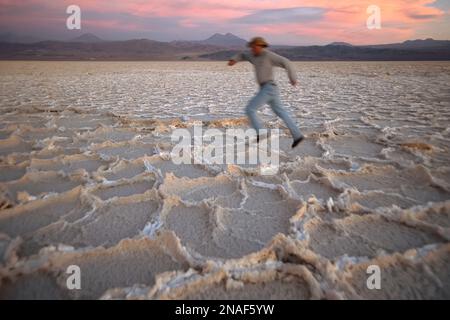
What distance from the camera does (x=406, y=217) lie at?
6.87 ft

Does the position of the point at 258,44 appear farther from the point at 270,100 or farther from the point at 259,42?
the point at 270,100

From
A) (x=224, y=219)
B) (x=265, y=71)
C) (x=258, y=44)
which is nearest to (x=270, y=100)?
(x=265, y=71)

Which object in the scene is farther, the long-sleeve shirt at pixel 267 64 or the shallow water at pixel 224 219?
the long-sleeve shirt at pixel 267 64

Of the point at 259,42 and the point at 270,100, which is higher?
the point at 259,42

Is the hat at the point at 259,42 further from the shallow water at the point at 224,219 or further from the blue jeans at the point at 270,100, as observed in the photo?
the shallow water at the point at 224,219

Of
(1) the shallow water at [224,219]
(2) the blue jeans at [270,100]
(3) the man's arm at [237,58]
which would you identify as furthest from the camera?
(3) the man's arm at [237,58]

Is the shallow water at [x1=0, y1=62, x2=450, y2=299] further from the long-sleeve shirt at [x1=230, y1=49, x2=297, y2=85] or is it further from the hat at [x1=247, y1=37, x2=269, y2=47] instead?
the hat at [x1=247, y1=37, x2=269, y2=47]

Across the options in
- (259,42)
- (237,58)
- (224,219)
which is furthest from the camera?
(237,58)

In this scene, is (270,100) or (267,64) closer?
(267,64)

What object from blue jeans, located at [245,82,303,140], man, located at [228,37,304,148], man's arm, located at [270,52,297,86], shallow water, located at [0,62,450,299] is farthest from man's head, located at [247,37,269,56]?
shallow water, located at [0,62,450,299]

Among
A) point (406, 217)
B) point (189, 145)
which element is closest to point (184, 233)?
point (406, 217)

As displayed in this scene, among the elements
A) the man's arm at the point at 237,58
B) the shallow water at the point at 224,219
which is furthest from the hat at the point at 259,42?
the shallow water at the point at 224,219

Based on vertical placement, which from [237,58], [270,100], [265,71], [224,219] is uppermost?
[237,58]
